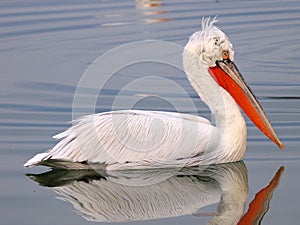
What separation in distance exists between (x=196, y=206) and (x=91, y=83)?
9.54 feet

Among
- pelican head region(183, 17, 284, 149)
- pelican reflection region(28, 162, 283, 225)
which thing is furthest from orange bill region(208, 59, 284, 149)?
pelican reflection region(28, 162, 283, 225)

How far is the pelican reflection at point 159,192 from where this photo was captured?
14.9ft

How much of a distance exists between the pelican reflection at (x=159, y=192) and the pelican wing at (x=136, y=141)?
8 cm

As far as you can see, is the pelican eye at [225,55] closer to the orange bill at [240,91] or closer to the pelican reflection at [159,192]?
the orange bill at [240,91]

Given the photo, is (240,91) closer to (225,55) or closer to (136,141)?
(225,55)

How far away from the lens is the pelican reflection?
14.9ft

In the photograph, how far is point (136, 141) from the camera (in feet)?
17.2

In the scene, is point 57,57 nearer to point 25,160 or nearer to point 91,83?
point 91,83

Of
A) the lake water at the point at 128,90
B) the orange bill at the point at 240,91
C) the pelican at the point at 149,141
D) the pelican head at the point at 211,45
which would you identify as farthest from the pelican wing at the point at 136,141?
the pelican head at the point at 211,45

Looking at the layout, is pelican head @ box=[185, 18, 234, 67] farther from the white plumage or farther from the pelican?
the white plumage

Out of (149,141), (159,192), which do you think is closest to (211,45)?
(149,141)

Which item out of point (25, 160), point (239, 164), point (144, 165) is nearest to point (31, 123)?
point (25, 160)

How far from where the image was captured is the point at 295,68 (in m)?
7.50

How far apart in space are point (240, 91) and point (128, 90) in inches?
66.2
